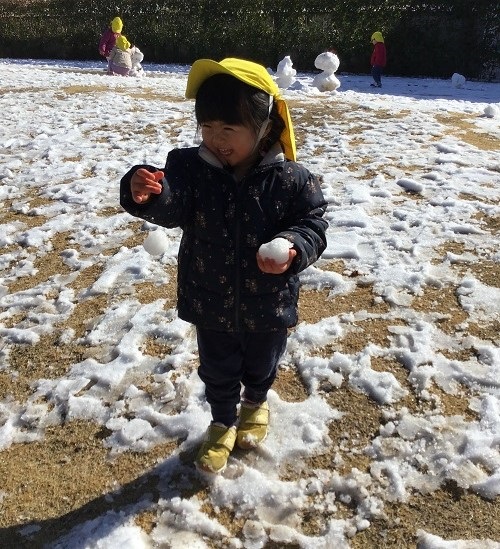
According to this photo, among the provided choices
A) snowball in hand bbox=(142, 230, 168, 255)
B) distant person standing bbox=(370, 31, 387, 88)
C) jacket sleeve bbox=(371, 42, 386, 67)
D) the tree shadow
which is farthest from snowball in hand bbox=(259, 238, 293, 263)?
jacket sleeve bbox=(371, 42, 386, 67)

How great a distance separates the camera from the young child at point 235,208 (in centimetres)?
203

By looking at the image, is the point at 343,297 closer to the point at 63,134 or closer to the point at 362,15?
the point at 63,134

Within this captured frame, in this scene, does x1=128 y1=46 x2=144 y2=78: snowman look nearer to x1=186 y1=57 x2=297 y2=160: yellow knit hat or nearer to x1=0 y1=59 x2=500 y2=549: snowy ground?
x1=0 y1=59 x2=500 y2=549: snowy ground

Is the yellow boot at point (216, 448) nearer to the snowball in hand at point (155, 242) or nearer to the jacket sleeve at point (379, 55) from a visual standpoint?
the snowball in hand at point (155, 242)

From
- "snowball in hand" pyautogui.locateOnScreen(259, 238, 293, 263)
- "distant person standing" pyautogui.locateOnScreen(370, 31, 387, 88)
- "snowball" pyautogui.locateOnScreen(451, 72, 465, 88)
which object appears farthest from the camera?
"distant person standing" pyautogui.locateOnScreen(370, 31, 387, 88)

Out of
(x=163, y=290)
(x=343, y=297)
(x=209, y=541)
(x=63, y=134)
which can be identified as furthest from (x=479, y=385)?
(x=63, y=134)

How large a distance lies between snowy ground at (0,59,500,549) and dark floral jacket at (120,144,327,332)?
78 centimetres

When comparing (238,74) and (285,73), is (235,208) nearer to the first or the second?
(238,74)

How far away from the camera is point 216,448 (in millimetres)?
2574

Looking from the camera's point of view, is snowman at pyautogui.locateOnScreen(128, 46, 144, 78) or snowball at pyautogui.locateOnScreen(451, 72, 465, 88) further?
snowman at pyautogui.locateOnScreen(128, 46, 144, 78)

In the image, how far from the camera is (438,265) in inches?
167

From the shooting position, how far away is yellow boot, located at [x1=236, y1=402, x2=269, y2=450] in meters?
2.68

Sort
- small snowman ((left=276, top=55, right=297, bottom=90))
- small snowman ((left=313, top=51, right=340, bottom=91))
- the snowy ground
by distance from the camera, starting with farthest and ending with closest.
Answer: small snowman ((left=313, top=51, right=340, bottom=91))
small snowman ((left=276, top=55, right=297, bottom=90))
the snowy ground

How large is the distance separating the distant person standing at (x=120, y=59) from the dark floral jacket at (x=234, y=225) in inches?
551
